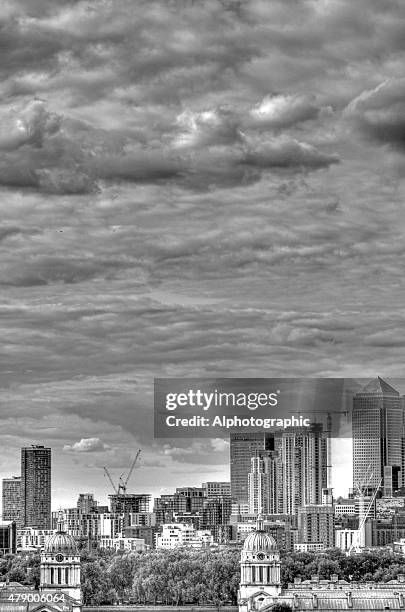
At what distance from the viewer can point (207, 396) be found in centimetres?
14875

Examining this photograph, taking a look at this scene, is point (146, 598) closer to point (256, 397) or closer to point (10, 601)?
point (256, 397)

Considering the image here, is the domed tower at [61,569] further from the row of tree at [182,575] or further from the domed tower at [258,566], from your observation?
the row of tree at [182,575]

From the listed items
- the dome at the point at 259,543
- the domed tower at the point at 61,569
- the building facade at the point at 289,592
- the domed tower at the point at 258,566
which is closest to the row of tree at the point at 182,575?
the dome at the point at 259,543

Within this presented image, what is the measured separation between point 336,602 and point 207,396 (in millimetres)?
31564

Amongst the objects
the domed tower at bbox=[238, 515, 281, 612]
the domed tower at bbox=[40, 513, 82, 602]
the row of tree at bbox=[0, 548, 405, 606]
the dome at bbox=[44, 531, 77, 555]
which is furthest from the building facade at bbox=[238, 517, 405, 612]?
the row of tree at bbox=[0, 548, 405, 606]

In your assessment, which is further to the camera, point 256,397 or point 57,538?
point 256,397

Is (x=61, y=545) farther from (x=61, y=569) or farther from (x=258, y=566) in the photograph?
(x=258, y=566)

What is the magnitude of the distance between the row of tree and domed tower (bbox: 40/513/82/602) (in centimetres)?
3246

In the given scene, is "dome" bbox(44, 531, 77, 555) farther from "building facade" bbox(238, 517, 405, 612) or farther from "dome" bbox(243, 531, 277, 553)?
"dome" bbox(243, 531, 277, 553)

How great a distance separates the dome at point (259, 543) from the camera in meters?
133

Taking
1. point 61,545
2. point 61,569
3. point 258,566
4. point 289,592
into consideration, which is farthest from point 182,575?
point 289,592

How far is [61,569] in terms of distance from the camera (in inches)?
5231

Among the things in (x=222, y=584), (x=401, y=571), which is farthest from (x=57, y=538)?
(x=401, y=571)

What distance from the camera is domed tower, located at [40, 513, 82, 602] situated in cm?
13238
